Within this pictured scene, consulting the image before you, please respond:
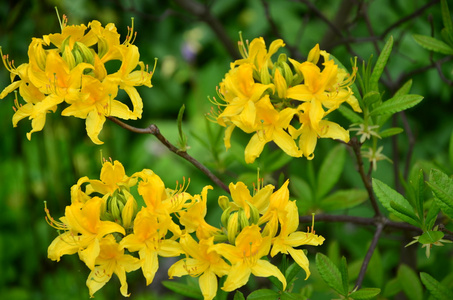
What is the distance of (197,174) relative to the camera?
113 inches

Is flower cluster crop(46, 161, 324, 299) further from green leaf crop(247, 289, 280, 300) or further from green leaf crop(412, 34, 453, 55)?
green leaf crop(412, 34, 453, 55)

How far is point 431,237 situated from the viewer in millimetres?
979

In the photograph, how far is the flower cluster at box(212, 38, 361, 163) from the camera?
1.00 meters

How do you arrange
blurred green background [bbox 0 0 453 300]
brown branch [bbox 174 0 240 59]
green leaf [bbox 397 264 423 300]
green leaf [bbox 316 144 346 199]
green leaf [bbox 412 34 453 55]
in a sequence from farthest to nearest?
brown branch [bbox 174 0 240 59] → blurred green background [bbox 0 0 453 300] → green leaf [bbox 316 144 346 199] → green leaf [bbox 397 264 423 300] → green leaf [bbox 412 34 453 55]

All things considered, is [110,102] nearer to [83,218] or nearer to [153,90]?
[83,218]

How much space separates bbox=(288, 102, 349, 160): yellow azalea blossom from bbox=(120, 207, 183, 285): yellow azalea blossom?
30 cm

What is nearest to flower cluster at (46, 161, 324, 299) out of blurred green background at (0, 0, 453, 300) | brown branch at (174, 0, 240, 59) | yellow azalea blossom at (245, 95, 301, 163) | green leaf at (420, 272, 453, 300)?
yellow azalea blossom at (245, 95, 301, 163)

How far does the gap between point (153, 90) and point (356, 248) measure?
5.55ft

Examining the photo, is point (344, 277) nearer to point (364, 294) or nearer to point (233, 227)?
point (364, 294)

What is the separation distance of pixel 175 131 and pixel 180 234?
1.99m

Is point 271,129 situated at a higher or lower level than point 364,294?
higher

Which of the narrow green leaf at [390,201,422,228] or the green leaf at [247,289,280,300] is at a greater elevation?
the narrow green leaf at [390,201,422,228]

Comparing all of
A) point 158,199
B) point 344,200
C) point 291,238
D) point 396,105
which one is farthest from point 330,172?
point 158,199

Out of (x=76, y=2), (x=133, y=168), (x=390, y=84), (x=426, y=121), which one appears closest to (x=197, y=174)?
(x=133, y=168)
